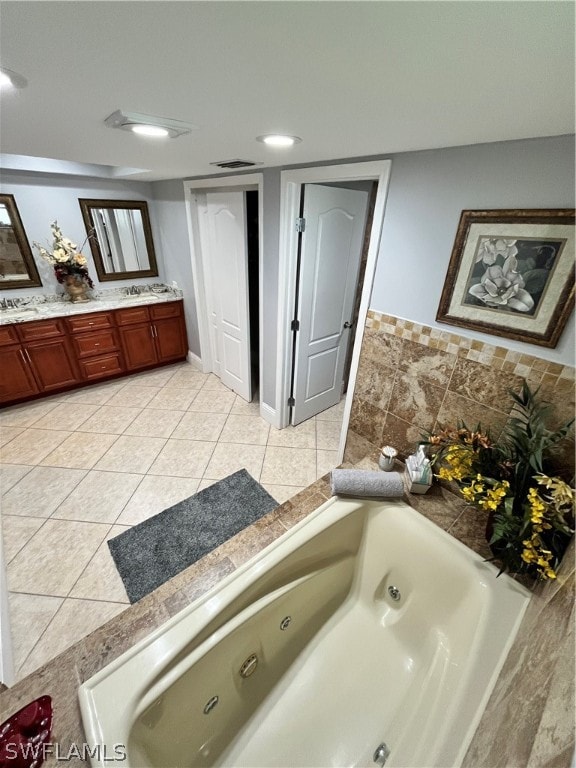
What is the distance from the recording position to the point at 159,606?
1247mm

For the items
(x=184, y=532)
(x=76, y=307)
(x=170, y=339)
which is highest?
(x=76, y=307)

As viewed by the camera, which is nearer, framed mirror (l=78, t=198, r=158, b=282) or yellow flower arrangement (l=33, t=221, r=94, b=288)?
yellow flower arrangement (l=33, t=221, r=94, b=288)

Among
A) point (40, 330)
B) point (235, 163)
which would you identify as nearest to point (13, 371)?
point (40, 330)

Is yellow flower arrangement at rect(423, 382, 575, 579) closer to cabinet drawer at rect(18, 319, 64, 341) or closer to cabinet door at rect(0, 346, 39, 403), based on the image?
cabinet drawer at rect(18, 319, 64, 341)

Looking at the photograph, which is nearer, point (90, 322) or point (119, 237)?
point (90, 322)

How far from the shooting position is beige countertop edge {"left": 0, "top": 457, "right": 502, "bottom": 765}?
98cm

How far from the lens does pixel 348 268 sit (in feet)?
8.21

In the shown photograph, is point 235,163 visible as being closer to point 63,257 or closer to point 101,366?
point 63,257

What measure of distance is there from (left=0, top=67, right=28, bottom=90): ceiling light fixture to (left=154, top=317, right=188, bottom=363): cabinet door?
2.89 metres

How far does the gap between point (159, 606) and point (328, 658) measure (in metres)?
0.87

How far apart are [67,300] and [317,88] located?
11.5 ft

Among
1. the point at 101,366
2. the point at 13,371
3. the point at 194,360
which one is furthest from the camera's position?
the point at 194,360

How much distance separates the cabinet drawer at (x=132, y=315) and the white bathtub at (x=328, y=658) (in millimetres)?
2910

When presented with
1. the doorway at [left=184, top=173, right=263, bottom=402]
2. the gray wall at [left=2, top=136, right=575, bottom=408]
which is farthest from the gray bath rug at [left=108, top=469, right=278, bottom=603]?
the gray wall at [left=2, top=136, right=575, bottom=408]
